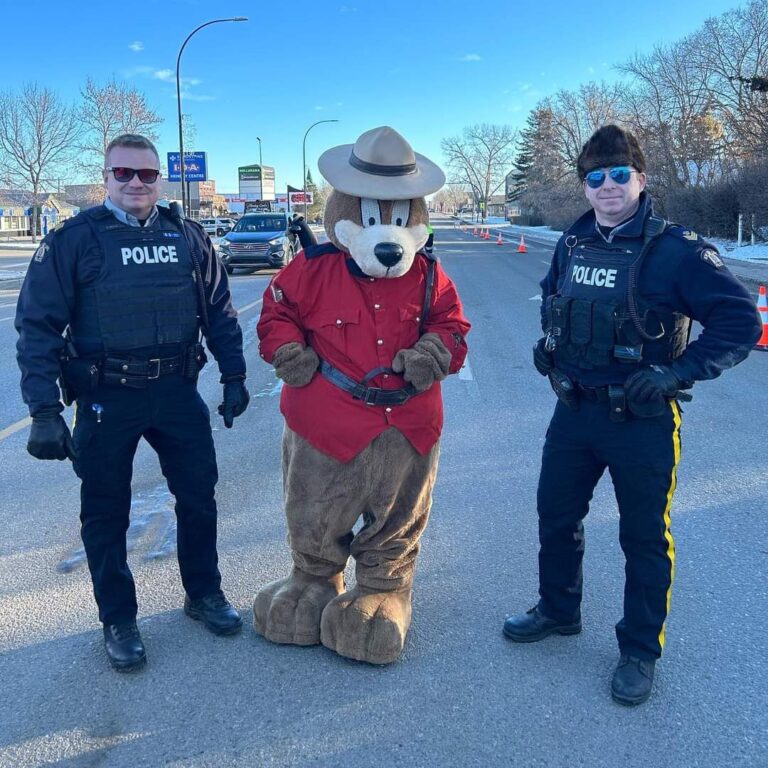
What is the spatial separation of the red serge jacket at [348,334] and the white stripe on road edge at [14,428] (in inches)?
147

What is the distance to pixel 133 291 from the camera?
2736mm

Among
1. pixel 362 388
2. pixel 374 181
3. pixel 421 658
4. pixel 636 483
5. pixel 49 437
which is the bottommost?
pixel 421 658

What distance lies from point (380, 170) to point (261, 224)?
742 inches

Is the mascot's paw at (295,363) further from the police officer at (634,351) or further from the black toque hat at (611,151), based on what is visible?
the black toque hat at (611,151)

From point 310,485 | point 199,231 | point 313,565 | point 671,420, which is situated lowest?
point 313,565

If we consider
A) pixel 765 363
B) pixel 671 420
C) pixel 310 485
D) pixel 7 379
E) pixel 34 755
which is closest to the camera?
pixel 34 755

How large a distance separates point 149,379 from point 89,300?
14.1 inches

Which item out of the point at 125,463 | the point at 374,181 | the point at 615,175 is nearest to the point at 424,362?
the point at 374,181

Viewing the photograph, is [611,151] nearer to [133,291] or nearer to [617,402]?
[617,402]

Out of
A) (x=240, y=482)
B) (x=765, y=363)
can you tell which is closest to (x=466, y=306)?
(x=765, y=363)

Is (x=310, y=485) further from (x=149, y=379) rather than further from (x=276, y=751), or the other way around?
(x=276, y=751)

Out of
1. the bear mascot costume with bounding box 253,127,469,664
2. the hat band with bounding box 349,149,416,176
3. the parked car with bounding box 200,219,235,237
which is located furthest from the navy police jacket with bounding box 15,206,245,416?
the parked car with bounding box 200,219,235,237

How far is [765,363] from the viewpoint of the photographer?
Result: 27.9 ft

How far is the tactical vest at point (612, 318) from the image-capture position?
2.57 metres
